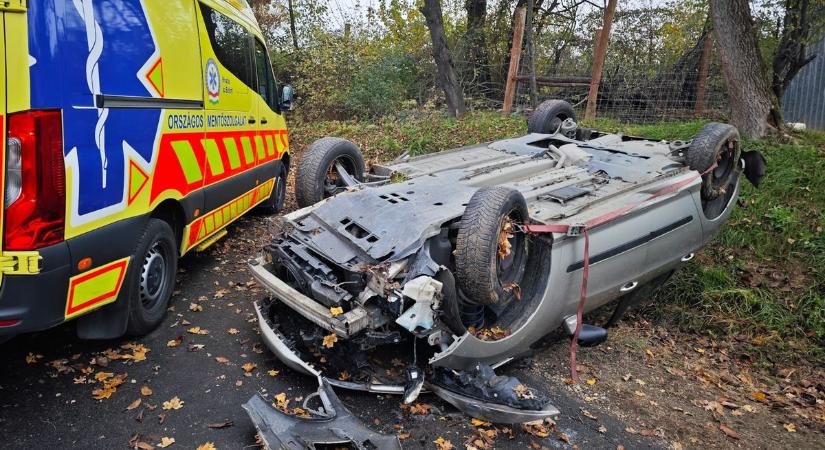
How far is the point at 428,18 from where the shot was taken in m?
11.2

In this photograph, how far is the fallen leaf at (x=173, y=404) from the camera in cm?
322

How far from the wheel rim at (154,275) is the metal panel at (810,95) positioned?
11905mm

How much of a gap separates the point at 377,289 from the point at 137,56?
1.99m

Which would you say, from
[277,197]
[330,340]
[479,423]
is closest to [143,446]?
[330,340]

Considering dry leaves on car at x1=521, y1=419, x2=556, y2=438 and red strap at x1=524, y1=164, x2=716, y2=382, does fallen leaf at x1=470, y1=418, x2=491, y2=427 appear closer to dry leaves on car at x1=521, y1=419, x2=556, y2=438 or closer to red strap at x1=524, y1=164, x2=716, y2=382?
dry leaves on car at x1=521, y1=419, x2=556, y2=438

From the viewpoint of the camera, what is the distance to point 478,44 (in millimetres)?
13438

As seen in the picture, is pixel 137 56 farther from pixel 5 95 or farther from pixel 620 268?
pixel 620 268

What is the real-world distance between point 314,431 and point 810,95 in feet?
40.6

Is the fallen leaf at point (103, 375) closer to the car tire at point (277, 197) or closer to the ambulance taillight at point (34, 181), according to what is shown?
the ambulance taillight at point (34, 181)

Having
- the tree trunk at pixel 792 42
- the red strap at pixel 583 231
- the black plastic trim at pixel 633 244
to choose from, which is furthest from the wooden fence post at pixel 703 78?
the red strap at pixel 583 231

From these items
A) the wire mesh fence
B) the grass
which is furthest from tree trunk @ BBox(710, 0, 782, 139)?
the wire mesh fence

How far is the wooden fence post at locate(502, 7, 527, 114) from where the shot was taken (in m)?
10.5

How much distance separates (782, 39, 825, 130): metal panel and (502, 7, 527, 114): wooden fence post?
5.55 m

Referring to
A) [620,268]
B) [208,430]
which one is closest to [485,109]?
[620,268]
